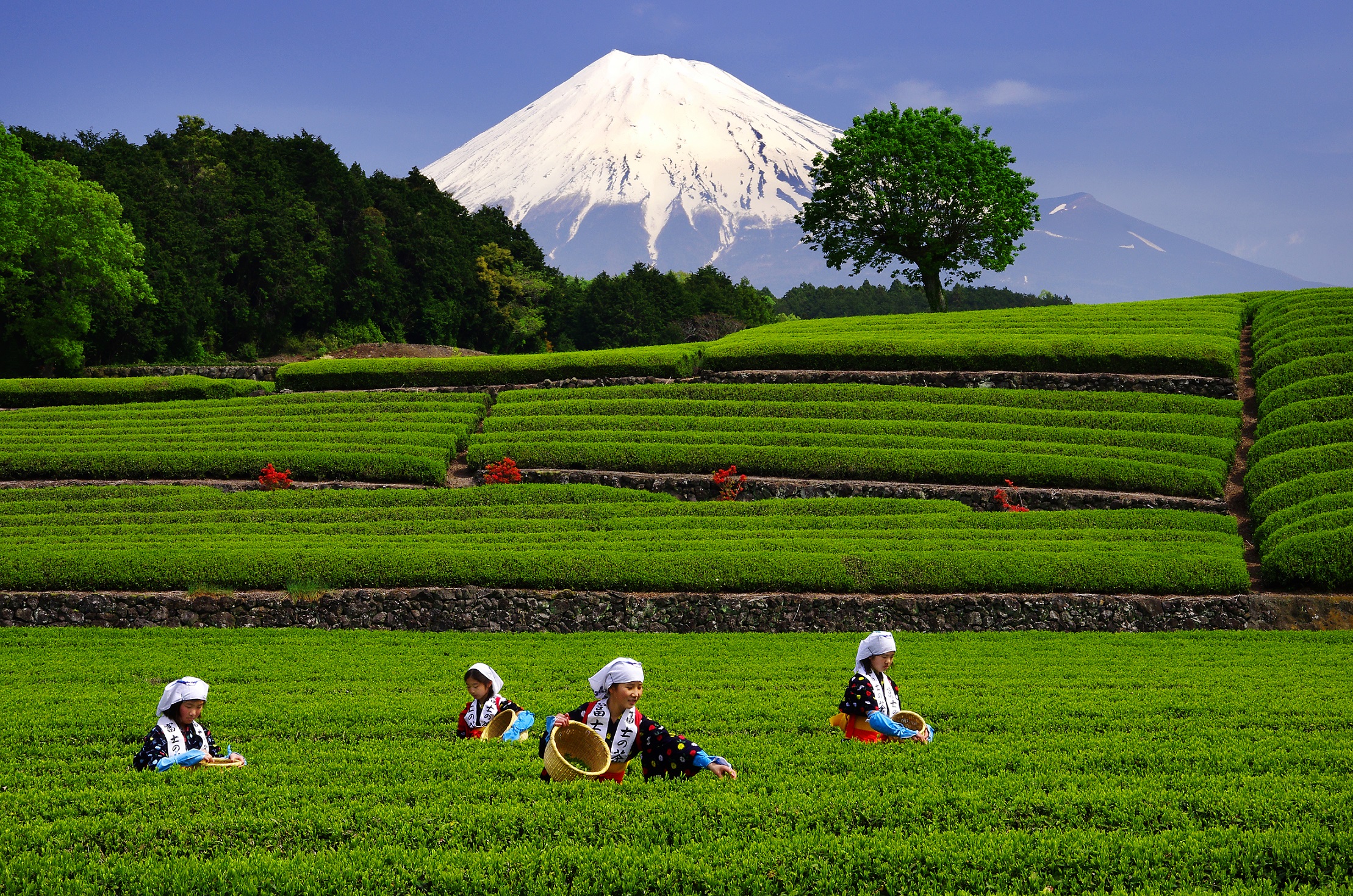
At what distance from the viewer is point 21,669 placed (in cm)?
1204

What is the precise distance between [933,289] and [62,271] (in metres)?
44.1

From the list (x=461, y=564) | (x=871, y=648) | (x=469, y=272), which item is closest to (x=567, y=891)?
(x=871, y=648)

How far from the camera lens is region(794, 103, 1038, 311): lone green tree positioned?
153 ft

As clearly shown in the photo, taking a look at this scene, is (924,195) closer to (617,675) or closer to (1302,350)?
(1302,350)

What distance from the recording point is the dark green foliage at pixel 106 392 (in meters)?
31.3

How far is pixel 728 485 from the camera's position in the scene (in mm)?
22578

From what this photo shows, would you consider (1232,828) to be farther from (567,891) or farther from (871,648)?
(567,891)

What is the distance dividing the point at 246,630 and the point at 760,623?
28.9 ft

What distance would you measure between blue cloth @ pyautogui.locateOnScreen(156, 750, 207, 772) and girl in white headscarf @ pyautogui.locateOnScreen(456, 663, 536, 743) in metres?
2.03

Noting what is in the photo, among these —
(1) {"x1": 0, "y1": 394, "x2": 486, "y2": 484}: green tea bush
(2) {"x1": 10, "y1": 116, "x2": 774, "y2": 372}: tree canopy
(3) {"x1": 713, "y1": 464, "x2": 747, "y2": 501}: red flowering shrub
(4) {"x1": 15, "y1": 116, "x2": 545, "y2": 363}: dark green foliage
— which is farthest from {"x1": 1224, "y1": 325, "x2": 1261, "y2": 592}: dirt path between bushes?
(4) {"x1": 15, "y1": 116, "x2": 545, "y2": 363}: dark green foliage

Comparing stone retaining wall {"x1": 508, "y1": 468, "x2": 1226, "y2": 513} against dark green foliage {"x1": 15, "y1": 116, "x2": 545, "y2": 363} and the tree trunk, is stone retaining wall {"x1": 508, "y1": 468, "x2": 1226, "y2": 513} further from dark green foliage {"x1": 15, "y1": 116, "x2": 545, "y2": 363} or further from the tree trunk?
dark green foliage {"x1": 15, "y1": 116, "x2": 545, "y2": 363}

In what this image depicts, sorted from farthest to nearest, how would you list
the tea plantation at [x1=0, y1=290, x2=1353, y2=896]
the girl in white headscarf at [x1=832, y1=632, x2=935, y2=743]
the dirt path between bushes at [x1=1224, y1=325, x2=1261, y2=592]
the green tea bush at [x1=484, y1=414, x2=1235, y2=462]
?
1. the green tea bush at [x1=484, y1=414, x2=1235, y2=462]
2. the dirt path between bushes at [x1=1224, y1=325, x2=1261, y2=592]
3. the girl in white headscarf at [x1=832, y1=632, x2=935, y2=743]
4. the tea plantation at [x1=0, y1=290, x2=1353, y2=896]

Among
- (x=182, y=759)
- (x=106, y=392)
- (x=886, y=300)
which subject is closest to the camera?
(x=182, y=759)

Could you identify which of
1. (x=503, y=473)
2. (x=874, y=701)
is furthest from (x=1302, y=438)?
(x=874, y=701)
